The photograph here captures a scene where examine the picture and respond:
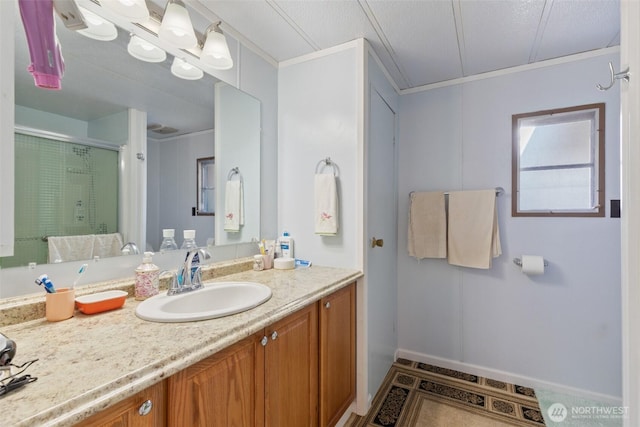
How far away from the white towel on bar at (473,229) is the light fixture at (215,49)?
1781mm

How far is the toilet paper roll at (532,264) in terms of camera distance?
189 cm

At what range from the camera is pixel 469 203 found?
211 centimetres

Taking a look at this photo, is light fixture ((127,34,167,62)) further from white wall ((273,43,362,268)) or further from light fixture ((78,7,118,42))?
white wall ((273,43,362,268))

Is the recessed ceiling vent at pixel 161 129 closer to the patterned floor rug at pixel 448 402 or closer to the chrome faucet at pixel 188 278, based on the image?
the chrome faucet at pixel 188 278

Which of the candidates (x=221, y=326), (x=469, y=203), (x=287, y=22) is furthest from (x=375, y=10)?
(x=221, y=326)

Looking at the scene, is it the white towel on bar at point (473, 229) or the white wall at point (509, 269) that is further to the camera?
the white towel on bar at point (473, 229)

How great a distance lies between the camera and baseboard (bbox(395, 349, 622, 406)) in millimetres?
1828

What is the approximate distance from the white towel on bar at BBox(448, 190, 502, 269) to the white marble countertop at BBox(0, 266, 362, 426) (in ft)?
5.01

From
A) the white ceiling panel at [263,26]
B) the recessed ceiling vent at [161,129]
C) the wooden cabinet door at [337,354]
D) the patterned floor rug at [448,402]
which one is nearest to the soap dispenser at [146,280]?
the recessed ceiling vent at [161,129]

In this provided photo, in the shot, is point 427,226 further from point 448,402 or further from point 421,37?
point 421,37

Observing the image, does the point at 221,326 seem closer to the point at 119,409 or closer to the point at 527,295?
the point at 119,409

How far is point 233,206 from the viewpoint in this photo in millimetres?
1673

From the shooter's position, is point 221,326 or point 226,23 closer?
point 221,326

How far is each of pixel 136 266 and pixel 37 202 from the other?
40 centimetres
